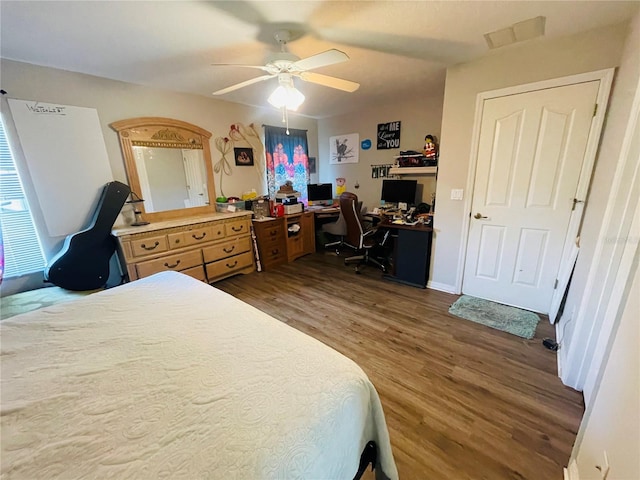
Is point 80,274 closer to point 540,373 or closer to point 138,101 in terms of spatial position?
point 138,101

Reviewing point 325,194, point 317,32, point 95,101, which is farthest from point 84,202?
point 325,194

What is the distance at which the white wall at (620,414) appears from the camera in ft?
2.46

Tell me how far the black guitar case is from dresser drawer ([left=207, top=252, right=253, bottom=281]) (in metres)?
1.01

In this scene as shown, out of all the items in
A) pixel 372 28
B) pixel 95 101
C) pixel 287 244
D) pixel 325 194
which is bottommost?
pixel 287 244

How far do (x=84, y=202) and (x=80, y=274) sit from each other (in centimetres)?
76

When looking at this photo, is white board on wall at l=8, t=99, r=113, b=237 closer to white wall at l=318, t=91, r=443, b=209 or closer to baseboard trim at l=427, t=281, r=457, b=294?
white wall at l=318, t=91, r=443, b=209

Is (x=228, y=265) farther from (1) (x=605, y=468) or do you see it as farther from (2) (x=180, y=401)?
(1) (x=605, y=468)

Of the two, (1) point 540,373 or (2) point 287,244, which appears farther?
(2) point 287,244

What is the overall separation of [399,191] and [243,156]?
240cm

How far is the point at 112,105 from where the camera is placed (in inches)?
105

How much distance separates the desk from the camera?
2977mm

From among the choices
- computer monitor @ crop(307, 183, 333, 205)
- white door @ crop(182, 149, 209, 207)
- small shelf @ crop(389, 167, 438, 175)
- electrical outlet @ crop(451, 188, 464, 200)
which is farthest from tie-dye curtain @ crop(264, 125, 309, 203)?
electrical outlet @ crop(451, 188, 464, 200)

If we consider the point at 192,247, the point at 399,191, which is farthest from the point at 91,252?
the point at 399,191

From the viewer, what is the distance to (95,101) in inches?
100
